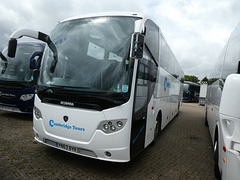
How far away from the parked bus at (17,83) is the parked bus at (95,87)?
3.76 m

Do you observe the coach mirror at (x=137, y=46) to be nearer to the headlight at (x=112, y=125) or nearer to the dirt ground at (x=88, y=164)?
the headlight at (x=112, y=125)

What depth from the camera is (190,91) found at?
3250 cm

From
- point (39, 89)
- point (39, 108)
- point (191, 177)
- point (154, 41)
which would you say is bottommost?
point (191, 177)

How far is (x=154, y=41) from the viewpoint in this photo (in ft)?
15.6

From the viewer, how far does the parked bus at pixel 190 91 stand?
3170 cm

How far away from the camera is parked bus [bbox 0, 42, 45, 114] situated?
7.12 metres

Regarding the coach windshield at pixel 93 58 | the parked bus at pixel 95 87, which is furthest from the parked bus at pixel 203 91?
the coach windshield at pixel 93 58

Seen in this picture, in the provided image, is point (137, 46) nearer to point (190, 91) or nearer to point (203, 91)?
point (203, 91)

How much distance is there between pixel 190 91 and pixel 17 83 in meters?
30.4

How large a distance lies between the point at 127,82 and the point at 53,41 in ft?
6.64

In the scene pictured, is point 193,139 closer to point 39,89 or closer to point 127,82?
point 127,82

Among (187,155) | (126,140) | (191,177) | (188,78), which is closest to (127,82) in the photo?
(126,140)

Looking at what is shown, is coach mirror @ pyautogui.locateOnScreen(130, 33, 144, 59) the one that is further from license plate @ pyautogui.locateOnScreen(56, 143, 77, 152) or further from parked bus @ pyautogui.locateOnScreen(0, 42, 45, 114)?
parked bus @ pyautogui.locateOnScreen(0, 42, 45, 114)

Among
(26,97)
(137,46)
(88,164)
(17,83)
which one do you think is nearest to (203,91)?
(26,97)
